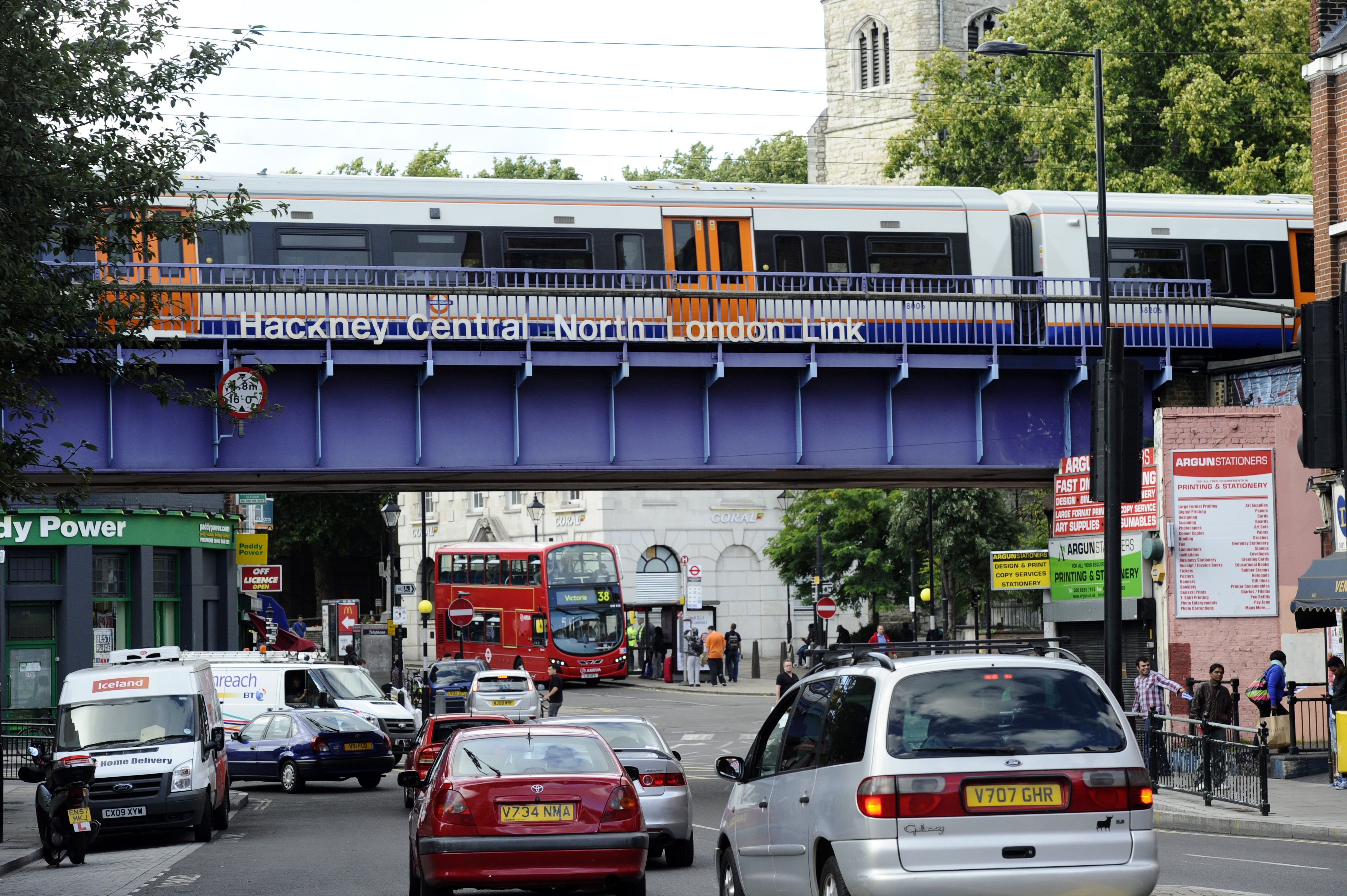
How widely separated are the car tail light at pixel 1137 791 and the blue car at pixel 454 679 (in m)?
30.5

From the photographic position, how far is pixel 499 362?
1080 inches

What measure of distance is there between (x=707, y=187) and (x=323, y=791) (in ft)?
40.4

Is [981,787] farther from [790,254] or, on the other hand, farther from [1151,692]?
[790,254]

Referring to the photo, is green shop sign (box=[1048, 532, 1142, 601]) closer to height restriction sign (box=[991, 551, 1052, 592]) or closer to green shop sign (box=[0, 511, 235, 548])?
height restriction sign (box=[991, 551, 1052, 592])

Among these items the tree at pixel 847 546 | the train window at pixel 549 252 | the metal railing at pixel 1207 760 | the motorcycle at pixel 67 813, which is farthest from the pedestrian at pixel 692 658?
the motorcycle at pixel 67 813

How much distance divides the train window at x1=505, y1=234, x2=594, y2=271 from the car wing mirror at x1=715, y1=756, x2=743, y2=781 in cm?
1813

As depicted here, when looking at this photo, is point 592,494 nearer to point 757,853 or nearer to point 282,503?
point 282,503

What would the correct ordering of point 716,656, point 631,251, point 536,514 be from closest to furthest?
1. point 631,251
2. point 716,656
3. point 536,514

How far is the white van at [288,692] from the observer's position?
1196 inches

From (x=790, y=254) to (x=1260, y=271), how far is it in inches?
368

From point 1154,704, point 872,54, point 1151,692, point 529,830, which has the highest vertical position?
point 872,54

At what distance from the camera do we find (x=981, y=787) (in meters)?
8.52

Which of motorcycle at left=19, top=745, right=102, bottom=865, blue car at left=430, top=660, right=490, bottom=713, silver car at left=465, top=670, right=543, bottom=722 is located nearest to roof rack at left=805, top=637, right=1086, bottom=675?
motorcycle at left=19, top=745, right=102, bottom=865

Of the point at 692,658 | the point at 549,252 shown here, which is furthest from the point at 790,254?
the point at 692,658
